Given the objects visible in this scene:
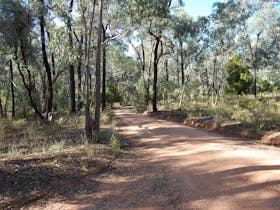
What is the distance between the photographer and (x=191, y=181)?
5.04m

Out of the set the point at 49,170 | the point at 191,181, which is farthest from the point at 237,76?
the point at 49,170

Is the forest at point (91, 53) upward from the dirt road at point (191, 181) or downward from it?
upward

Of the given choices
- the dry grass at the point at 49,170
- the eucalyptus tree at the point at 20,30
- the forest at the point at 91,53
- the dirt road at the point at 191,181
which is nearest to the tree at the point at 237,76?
the forest at the point at 91,53

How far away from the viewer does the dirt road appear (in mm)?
4086

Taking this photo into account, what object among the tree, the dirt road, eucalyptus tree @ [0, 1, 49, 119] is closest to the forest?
eucalyptus tree @ [0, 1, 49, 119]

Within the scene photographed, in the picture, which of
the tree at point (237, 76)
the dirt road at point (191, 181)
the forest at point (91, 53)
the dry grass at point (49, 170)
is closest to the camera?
the dirt road at point (191, 181)

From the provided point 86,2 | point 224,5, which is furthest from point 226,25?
point 86,2

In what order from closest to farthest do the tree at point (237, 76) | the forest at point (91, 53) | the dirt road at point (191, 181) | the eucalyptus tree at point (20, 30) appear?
the dirt road at point (191, 181) → the forest at point (91, 53) → the eucalyptus tree at point (20, 30) → the tree at point (237, 76)

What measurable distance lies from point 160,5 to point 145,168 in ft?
→ 28.4

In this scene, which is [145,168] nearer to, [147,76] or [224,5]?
[224,5]

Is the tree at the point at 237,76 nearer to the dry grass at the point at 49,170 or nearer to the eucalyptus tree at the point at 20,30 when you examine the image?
the eucalyptus tree at the point at 20,30

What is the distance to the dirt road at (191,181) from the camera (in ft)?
A: 13.4

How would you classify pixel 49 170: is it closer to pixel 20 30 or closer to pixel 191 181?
pixel 191 181

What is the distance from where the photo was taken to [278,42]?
34.5 metres
